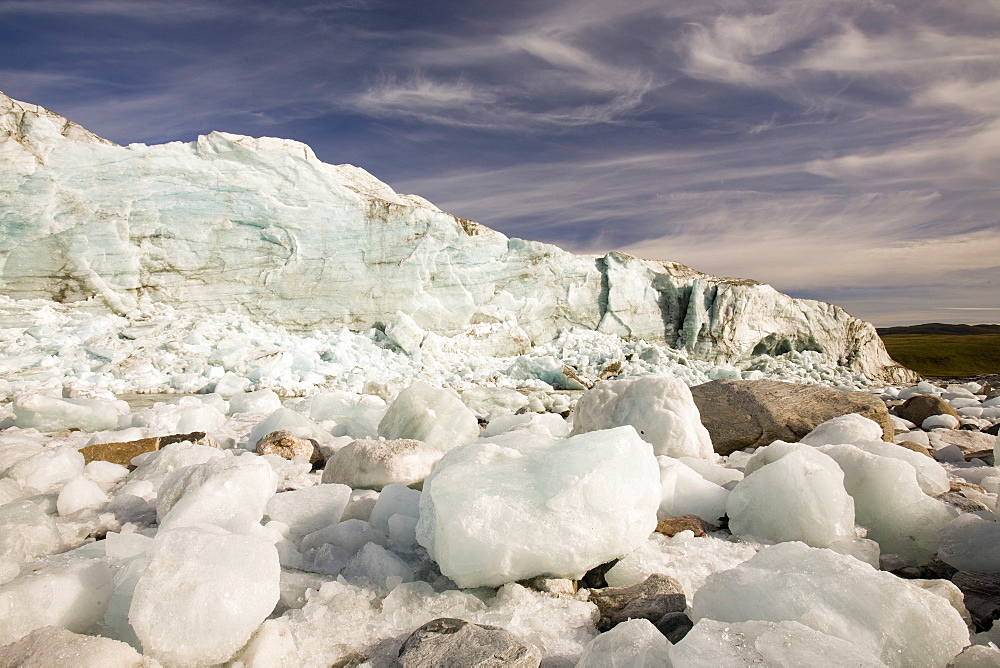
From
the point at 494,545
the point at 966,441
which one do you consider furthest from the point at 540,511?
the point at 966,441

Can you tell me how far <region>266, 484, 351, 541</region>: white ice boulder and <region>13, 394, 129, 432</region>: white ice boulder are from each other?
3.80 meters

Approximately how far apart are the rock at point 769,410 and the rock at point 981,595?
109 inches

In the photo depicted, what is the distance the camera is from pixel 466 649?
4.39ft

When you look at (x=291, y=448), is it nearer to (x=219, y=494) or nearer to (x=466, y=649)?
(x=219, y=494)

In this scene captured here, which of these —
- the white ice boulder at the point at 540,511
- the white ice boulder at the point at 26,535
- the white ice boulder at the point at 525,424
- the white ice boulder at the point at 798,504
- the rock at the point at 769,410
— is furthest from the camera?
the rock at the point at 769,410

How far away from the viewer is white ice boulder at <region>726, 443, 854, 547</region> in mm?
2182

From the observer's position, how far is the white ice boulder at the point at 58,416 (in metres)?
5.11

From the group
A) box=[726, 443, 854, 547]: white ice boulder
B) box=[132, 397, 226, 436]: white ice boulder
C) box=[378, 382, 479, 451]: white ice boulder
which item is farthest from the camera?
box=[132, 397, 226, 436]: white ice boulder

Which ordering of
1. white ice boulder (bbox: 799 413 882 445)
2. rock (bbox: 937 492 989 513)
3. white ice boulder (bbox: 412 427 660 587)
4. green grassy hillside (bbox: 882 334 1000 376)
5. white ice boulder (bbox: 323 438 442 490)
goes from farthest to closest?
green grassy hillside (bbox: 882 334 1000 376)
white ice boulder (bbox: 799 413 882 445)
white ice boulder (bbox: 323 438 442 490)
rock (bbox: 937 492 989 513)
white ice boulder (bbox: 412 427 660 587)

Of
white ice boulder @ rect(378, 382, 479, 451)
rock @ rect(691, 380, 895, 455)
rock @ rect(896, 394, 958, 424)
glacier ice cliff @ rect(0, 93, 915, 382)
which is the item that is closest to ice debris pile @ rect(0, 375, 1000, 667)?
white ice boulder @ rect(378, 382, 479, 451)

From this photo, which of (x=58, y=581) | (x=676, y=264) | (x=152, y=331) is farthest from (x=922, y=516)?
(x=676, y=264)

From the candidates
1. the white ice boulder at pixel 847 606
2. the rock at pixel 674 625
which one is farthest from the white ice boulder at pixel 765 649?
the rock at pixel 674 625

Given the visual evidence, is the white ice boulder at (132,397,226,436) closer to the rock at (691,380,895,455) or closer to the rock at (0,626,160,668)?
the rock at (0,626,160,668)

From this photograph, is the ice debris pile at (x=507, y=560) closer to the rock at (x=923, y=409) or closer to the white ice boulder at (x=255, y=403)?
the white ice boulder at (x=255, y=403)
